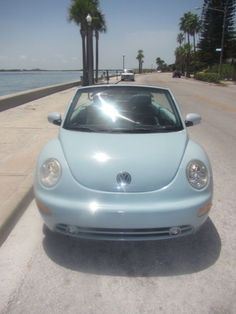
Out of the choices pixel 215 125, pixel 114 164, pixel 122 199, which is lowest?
pixel 215 125

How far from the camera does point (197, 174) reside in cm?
351

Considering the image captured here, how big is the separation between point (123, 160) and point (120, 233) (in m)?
0.66

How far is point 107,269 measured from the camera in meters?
3.39

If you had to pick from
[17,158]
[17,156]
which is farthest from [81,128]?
[17,156]

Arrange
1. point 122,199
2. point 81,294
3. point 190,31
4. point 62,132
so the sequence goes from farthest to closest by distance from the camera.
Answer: point 190,31, point 62,132, point 122,199, point 81,294

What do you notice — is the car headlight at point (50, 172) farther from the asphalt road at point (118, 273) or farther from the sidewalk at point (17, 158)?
the sidewalk at point (17, 158)

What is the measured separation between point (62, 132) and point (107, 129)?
513 mm

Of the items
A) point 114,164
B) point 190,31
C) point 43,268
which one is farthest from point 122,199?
point 190,31

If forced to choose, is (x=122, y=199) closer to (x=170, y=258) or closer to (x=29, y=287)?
(x=170, y=258)

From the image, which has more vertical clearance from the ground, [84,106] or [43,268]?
[84,106]

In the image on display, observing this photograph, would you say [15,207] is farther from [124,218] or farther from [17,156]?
[17,156]

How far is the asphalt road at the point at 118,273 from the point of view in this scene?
2.88 m

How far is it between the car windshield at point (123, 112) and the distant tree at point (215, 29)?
6503 centimetres

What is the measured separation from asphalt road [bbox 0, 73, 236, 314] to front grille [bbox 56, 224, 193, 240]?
1.05 feet
